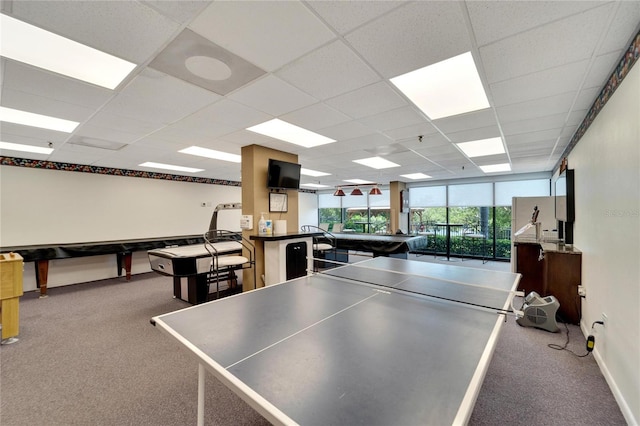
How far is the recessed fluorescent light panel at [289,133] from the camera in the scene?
3.48 m

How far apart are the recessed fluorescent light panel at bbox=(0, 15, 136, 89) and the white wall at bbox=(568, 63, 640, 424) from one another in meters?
3.74

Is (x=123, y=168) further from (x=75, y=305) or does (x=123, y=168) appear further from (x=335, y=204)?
(x=335, y=204)

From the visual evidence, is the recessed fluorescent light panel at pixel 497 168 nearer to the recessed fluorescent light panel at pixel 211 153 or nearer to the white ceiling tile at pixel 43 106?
the recessed fluorescent light panel at pixel 211 153

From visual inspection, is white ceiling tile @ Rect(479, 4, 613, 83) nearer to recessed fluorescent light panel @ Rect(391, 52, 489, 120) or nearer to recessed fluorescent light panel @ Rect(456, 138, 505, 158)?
recessed fluorescent light panel @ Rect(391, 52, 489, 120)

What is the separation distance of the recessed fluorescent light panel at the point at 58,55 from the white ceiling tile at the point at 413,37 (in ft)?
6.04

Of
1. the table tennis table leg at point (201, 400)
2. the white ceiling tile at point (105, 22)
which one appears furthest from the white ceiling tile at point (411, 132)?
the table tennis table leg at point (201, 400)

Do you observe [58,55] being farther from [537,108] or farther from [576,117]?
[576,117]

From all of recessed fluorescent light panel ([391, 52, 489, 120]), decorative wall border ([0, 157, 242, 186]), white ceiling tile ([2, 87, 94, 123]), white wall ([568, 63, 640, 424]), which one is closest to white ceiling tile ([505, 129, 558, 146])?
white wall ([568, 63, 640, 424])

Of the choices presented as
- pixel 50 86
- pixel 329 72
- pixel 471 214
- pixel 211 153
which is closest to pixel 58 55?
pixel 50 86

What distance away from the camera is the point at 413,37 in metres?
1.74

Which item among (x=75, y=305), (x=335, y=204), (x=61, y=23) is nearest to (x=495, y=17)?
(x=61, y=23)

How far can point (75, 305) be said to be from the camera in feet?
14.2

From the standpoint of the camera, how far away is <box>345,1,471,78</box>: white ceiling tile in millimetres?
1528

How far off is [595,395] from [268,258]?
12.9ft
